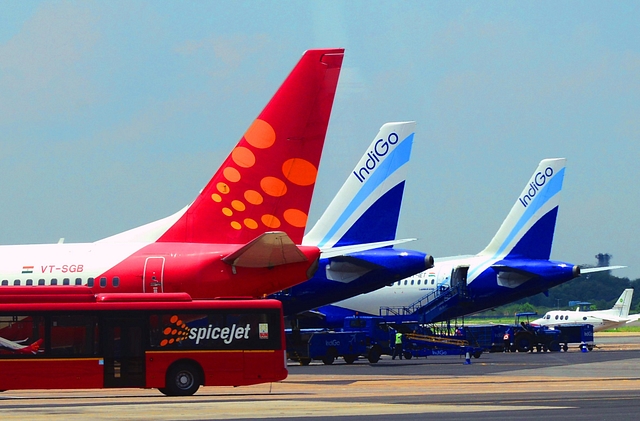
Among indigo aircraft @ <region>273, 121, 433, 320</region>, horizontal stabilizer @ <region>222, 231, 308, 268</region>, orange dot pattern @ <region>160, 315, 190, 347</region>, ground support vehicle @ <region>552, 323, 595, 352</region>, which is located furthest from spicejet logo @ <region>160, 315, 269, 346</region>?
ground support vehicle @ <region>552, 323, 595, 352</region>

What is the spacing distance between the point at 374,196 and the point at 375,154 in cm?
211

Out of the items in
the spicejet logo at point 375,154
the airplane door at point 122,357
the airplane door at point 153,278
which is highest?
the spicejet logo at point 375,154

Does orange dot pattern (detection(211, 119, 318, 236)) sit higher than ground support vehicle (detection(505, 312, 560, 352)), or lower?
higher

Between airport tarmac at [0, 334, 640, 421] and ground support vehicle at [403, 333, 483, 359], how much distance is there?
49.3 ft

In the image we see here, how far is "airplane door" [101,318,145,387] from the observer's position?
31.8 meters

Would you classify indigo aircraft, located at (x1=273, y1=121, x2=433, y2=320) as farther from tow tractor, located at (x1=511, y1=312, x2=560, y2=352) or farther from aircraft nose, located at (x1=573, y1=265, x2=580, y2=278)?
tow tractor, located at (x1=511, y1=312, x2=560, y2=352)

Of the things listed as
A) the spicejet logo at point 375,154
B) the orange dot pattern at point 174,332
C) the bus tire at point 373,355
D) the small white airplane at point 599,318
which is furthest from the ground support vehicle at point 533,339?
the orange dot pattern at point 174,332

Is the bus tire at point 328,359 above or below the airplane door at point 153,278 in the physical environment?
below

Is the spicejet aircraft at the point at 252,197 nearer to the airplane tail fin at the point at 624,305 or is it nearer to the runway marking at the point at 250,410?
the runway marking at the point at 250,410

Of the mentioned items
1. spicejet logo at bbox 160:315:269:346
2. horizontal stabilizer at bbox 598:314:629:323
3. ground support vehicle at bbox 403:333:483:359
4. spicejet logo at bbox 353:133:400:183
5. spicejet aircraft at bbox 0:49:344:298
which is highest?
spicejet logo at bbox 353:133:400:183

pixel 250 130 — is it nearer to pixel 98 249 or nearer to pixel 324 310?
pixel 98 249

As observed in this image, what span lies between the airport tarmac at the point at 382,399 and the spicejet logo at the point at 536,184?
96.4ft

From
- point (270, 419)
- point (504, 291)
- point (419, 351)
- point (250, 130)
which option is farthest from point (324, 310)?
point (270, 419)

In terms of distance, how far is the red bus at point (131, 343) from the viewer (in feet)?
103
